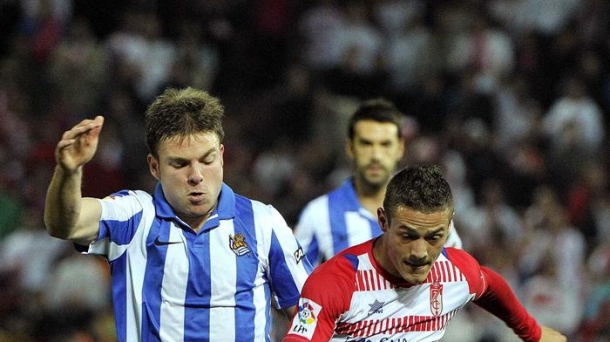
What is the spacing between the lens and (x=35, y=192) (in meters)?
9.56

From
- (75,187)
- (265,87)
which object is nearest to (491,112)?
(265,87)

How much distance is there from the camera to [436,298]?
3977 mm

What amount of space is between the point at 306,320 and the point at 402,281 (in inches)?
18.7

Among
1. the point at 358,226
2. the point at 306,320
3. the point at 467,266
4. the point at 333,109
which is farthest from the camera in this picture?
the point at 333,109

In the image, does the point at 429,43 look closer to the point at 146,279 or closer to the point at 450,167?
the point at 450,167

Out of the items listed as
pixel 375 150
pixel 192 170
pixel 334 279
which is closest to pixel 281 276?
pixel 334 279

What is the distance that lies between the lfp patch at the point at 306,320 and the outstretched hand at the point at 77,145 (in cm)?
90

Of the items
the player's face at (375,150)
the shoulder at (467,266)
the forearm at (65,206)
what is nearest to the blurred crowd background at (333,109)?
the player's face at (375,150)

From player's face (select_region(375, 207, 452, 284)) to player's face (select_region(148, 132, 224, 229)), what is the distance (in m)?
0.67

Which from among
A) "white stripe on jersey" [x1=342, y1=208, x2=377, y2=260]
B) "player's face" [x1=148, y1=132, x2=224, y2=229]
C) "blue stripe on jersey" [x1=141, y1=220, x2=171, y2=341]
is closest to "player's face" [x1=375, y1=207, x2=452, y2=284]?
"player's face" [x1=148, y1=132, x2=224, y2=229]

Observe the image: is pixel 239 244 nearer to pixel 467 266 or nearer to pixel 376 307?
pixel 376 307

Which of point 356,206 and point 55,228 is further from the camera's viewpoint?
point 356,206

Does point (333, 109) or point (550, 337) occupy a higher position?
point (333, 109)

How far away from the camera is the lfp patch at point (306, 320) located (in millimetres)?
3602
